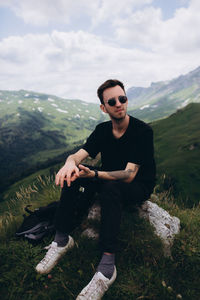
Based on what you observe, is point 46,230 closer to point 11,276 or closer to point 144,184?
point 11,276

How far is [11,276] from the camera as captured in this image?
4219 millimetres

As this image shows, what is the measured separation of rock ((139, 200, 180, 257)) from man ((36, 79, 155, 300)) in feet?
2.25

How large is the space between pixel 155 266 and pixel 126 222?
3.76 ft

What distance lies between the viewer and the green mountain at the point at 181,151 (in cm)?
7375

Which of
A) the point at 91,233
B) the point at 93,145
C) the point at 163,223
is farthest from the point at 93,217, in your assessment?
the point at 93,145

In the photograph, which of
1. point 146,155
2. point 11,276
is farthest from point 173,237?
point 11,276

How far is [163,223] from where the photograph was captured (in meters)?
5.50

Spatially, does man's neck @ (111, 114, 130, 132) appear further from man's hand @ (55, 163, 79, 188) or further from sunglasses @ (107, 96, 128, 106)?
man's hand @ (55, 163, 79, 188)

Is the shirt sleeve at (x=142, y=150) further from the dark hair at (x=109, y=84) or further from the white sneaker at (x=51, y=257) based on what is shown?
the white sneaker at (x=51, y=257)

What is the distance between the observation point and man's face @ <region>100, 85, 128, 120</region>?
520 cm

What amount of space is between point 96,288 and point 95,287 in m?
0.02

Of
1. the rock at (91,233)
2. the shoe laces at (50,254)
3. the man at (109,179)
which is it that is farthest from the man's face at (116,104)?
the shoe laces at (50,254)

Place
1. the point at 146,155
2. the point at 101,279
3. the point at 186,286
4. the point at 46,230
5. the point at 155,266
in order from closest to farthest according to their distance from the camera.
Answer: the point at 101,279 < the point at 186,286 < the point at 155,266 < the point at 146,155 < the point at 46,230

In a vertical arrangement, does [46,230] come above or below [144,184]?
below
